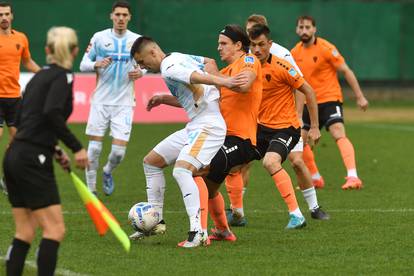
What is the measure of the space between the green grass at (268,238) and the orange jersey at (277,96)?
1.09m

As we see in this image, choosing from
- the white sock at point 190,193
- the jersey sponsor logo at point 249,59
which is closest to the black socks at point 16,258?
the white sock at point 190,193

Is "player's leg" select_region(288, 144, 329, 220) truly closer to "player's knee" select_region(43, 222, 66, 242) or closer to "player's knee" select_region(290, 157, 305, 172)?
"player's knee" select_region(290, 157, 305, 172)

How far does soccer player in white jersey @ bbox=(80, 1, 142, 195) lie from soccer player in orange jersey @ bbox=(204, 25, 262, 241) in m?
3.76

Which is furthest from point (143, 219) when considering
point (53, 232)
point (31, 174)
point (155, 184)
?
point (31, 174)

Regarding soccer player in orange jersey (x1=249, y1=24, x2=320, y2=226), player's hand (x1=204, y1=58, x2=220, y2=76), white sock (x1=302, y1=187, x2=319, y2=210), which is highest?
player's hand (x1=204, y1=58, x2=220, y2=76)

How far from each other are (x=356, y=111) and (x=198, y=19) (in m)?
5.42

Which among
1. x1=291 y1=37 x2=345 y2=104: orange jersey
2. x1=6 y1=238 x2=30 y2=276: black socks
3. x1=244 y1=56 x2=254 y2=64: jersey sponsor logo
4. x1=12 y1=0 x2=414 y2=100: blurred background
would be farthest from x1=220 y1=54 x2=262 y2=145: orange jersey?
x1=12 y1=0 x2=414 y2=100: blurred background

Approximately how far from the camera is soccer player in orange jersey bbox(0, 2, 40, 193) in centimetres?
1397

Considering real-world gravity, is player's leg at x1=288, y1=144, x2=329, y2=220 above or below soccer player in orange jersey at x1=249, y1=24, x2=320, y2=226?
below

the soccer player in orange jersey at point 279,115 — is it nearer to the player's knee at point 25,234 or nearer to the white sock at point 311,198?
the white sock at point 311,198

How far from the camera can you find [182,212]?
11.8 m

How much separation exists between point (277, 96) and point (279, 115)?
0.74 feet

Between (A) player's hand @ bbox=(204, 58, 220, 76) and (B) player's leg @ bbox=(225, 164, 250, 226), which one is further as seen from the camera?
(B) player's leg @ bbox=(225, 164, 250, 226)

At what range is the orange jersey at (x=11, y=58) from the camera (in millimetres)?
14062
